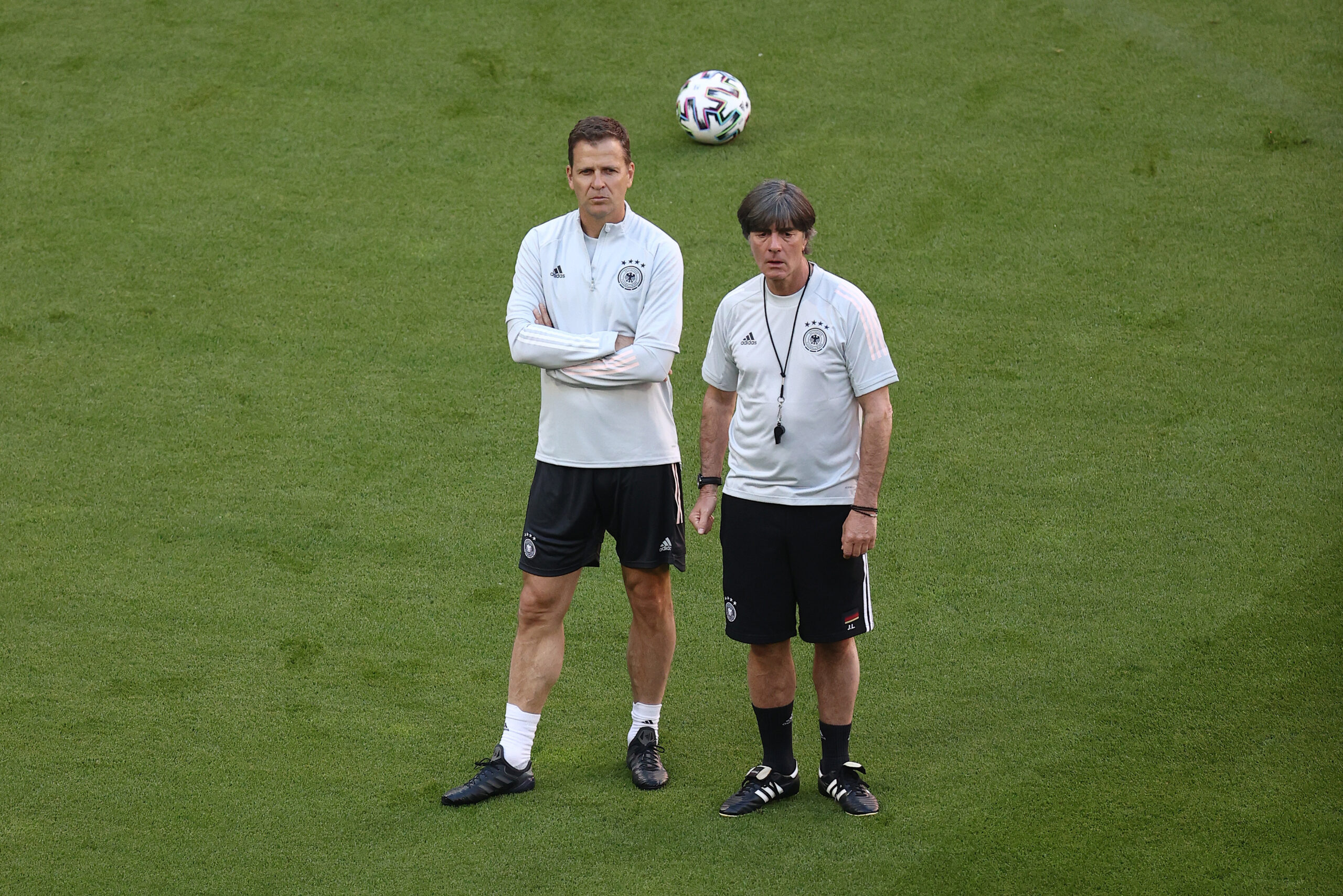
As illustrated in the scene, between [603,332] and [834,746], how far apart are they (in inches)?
53.3

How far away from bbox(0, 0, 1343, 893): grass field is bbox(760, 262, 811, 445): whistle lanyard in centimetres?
112

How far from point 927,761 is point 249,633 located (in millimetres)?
2414

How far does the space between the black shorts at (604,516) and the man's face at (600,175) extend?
0.75m

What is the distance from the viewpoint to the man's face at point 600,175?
365 cm

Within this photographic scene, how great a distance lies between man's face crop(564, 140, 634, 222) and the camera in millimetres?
3650

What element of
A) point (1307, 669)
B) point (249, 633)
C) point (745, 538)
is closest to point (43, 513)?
point (249, 633)

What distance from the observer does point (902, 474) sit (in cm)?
559

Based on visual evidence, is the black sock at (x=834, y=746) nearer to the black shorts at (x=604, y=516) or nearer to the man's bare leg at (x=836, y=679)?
the man's bare leg at (x=836, y=679)

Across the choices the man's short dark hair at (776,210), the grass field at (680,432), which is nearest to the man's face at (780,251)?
the man's short dark hair at (776,210)

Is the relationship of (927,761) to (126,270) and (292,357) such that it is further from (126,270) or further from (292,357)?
(126,270)

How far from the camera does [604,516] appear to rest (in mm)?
3816

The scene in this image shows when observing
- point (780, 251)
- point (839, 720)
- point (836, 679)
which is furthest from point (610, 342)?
point (839, 720)

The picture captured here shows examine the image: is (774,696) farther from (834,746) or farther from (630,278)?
(630,278)

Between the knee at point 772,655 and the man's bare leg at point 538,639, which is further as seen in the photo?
the man's bare leg at point 538,639
